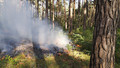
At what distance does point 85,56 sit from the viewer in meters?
7.20

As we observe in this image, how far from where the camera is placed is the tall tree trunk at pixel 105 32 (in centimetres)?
241

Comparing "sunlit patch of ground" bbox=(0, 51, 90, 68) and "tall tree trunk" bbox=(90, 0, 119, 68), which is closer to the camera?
"tall tree trunk" bbox=(90, 0, 119, 68)

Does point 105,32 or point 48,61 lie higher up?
point 105,32

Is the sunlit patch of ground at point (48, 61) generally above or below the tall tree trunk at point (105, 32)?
below

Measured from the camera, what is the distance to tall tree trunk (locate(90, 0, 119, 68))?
241 cm

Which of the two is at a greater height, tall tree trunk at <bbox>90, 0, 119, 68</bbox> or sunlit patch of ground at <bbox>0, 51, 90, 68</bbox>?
tall tree trunk at <bbox>90, 0, 119, 68</bbox>

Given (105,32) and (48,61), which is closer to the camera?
(105,32)

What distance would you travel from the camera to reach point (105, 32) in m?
2.44

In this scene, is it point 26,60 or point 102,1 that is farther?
point 26,60

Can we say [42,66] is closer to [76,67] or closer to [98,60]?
[76,67]

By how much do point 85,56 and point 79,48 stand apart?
4.67 ft

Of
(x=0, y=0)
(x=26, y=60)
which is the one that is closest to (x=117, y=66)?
(x=26, y=60)

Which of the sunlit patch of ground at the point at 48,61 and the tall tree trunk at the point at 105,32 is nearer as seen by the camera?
the tall tree trunk at the point at 105,32

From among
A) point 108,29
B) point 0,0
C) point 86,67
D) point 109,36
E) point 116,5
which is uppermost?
point 0,0
